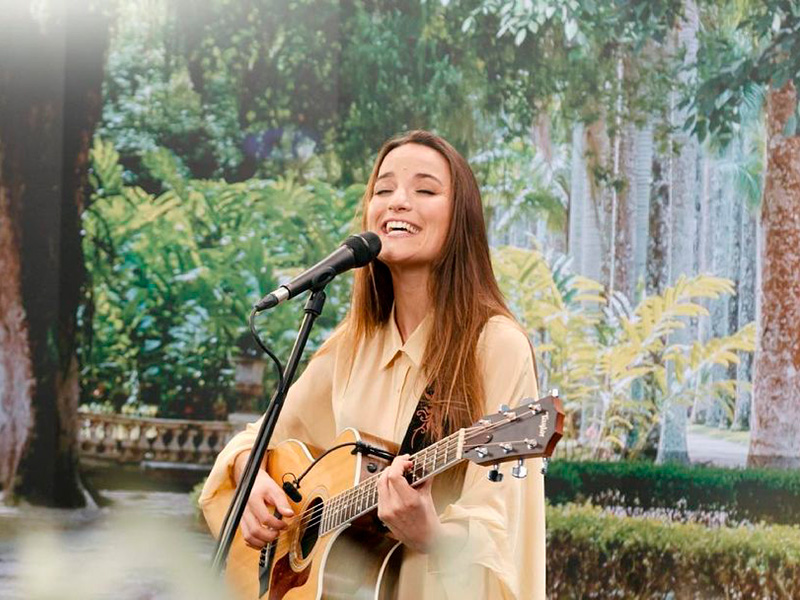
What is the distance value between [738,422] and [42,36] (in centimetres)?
325

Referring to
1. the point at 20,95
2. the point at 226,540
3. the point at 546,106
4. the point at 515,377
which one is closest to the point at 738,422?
the point at 546,106

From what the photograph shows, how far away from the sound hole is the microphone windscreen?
1.80 ft

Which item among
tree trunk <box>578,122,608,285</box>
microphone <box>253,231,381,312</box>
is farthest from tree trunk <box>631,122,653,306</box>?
microphone <box>253,231,381,312</box>

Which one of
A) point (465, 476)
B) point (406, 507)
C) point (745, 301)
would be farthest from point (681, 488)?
point (406, 507)

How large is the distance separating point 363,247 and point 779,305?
244 cm

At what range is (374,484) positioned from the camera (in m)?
2.06

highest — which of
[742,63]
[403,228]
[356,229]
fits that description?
[742,63]

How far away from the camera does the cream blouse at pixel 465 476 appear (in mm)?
1945

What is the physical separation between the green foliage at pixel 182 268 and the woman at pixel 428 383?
197cm

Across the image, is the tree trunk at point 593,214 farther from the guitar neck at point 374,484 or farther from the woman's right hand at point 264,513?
the guitar neck at point 374,484

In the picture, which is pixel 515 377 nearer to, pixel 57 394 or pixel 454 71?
pixel 454 71

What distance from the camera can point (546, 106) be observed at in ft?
14.0

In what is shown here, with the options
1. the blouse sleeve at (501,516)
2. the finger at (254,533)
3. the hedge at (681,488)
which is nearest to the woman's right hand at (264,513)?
the finger at (254,533)

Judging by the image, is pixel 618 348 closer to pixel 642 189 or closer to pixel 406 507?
pixel 642 189
